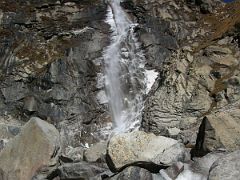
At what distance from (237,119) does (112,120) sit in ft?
47.7

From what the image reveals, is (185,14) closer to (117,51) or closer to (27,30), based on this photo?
(117,51)

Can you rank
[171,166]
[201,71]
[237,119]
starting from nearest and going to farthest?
[171,166]
[237,119]
[201,71]

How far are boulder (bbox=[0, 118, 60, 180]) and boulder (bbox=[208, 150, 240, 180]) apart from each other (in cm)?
529

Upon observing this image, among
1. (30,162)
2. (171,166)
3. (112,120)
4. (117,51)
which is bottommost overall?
(112,120)

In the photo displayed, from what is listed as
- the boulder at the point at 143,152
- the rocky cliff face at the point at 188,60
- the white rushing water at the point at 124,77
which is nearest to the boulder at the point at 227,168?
the boulder at the point at 143,152

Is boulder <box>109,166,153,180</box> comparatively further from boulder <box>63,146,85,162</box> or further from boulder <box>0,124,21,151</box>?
boulder <box>0,124,21,151</box>

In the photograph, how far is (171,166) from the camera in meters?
11.3

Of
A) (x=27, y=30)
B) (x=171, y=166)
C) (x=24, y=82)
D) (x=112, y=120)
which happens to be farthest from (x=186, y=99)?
(x=27, y=30)

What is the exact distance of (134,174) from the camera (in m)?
11.2

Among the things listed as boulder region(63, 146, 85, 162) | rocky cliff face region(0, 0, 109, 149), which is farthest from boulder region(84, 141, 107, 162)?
rocky cliff face region(0, 0, 109, 149)

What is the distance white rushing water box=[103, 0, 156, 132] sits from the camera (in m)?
26.3

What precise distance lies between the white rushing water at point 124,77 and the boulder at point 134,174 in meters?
13.4

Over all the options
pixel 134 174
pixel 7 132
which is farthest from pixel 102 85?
pixel 134 174

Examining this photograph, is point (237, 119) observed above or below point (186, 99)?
above
